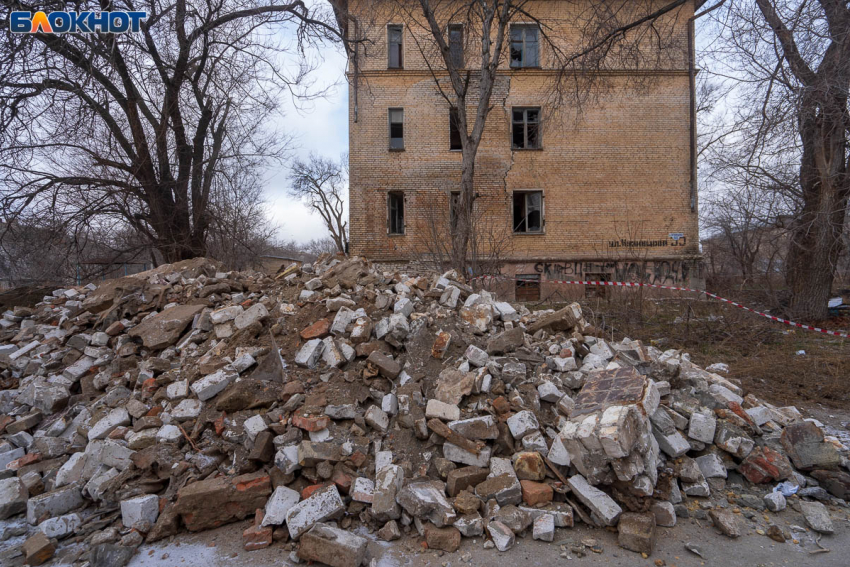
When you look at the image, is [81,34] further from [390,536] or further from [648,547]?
[648,547]

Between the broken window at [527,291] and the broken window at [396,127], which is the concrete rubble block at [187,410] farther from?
the broken window at [396,127]

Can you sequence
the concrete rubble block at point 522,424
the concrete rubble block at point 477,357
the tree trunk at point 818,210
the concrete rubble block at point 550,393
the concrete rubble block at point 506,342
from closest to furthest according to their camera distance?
the concrete rubble block at point 522,424, the concrete rubble block at point 550,393, the concrete rubble block at point 477,357, the concrete rubble block at point 506,342, the tree trunk at point 818,210

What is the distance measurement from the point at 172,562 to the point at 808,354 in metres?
8.02

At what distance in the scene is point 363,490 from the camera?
112 inches

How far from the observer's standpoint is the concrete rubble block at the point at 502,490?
2.78 metres

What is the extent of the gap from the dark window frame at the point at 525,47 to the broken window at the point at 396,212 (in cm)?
564

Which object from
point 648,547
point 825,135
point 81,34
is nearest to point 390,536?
point 648,547

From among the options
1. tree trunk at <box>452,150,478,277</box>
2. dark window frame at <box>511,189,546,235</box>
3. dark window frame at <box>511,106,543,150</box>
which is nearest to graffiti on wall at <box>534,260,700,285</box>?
dark window frame at <box>511,189,546,235</box>

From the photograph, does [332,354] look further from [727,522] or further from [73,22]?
[73,22]

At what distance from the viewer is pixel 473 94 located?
14.0m

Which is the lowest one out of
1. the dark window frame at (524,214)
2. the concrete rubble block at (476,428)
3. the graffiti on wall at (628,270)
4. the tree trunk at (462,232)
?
the concrete rubble block at (476,428)

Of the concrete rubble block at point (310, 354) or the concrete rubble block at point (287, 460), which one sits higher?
the concrete rubble block at point (310, 354)

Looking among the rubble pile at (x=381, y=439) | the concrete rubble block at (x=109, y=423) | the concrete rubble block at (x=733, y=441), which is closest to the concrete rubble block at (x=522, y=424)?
the rubble pile at (x=381, y=439)

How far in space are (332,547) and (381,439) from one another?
0.89 meters
